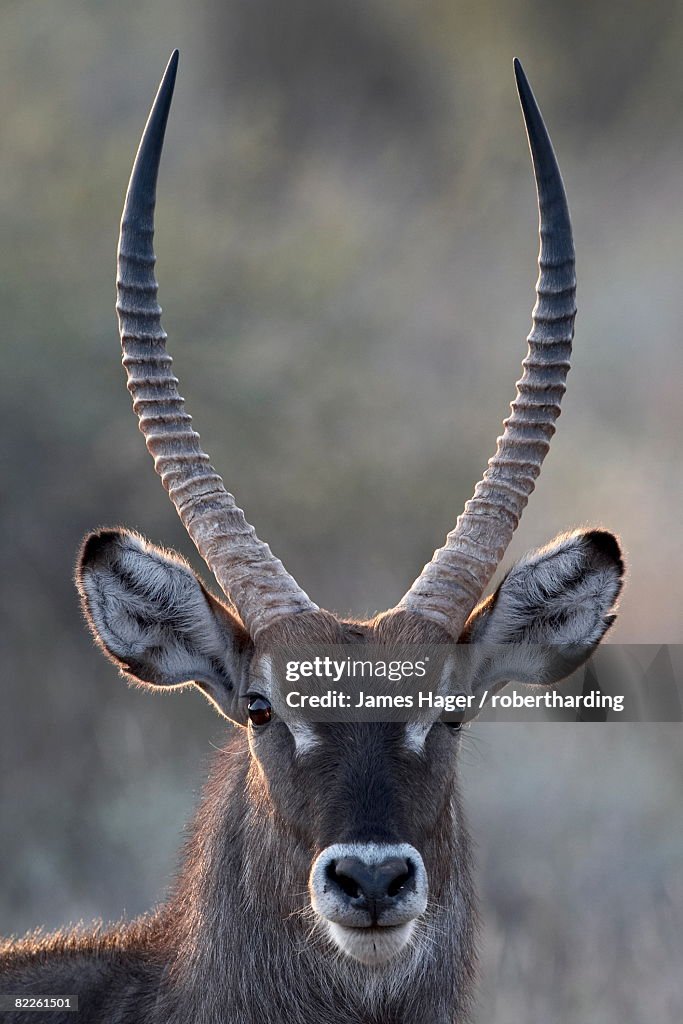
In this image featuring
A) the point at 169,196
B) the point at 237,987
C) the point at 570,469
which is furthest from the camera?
the point at 169,196

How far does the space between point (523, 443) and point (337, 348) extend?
11651mm

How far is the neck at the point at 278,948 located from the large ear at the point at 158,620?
457 millimetres

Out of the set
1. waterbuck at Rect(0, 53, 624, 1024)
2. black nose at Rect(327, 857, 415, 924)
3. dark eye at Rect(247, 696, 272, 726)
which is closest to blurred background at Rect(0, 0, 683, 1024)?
waterbuck at Rect(0, 53, 624, 1024)

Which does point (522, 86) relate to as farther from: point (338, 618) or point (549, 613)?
point (338, 618)

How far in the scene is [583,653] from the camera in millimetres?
6484

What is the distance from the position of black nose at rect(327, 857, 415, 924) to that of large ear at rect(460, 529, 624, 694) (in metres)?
1.39

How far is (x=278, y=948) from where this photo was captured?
5961 millimetres

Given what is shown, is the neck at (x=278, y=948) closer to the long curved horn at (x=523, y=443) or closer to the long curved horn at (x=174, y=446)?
the long curved horn at (x=174, y=446)

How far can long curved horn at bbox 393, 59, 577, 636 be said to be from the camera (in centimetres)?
621

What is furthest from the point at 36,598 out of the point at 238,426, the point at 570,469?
the point at 570,469

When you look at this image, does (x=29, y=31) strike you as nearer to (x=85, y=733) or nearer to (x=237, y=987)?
(x=85, y=733)

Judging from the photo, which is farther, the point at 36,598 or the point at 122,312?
the point at 36,598

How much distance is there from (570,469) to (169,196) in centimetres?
664

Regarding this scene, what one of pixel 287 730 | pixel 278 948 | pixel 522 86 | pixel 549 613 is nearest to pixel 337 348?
pixel 522 86
